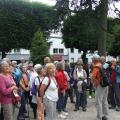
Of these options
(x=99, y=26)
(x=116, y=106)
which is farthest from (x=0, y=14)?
(x=116, y=106)

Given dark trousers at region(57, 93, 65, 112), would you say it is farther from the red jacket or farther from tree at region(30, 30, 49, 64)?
tree at region(30, 30, 49, 64)

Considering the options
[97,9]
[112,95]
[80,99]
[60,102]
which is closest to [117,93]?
[112,95]

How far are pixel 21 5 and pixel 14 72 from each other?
42.0 meters

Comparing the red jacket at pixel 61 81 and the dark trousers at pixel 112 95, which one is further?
the dark trousers at pixel 112 95

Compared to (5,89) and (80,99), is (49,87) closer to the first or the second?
(5,89)

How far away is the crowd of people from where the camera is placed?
986cm

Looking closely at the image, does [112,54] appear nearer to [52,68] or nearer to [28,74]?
[28,74]

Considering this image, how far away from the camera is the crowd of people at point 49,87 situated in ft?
32.3

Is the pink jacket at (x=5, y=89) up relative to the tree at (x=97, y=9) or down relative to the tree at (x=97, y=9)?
down

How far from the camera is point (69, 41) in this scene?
60.5 m

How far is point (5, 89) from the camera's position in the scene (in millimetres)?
9594

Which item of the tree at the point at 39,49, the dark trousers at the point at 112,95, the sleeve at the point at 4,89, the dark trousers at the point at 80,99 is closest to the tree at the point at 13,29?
the tree at the point at 39,49

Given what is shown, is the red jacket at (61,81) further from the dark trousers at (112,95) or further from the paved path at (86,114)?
the dark trousers at (112,95)

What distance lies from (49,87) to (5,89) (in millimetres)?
1032
